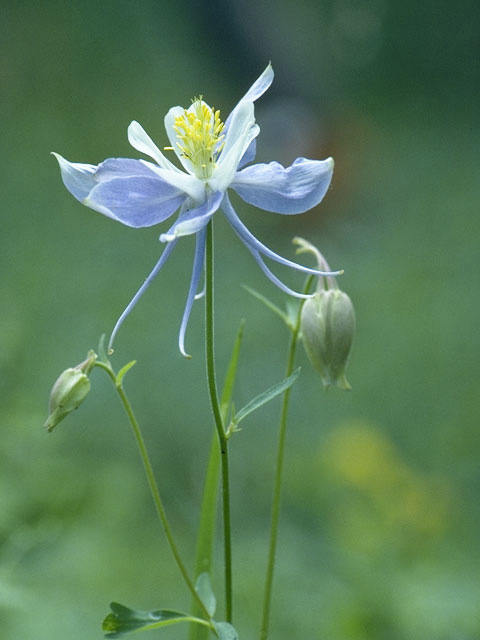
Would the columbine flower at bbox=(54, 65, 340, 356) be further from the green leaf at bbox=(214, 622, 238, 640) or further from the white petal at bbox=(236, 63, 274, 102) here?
the green leaf at bbox=(214, 622, 238, 640)

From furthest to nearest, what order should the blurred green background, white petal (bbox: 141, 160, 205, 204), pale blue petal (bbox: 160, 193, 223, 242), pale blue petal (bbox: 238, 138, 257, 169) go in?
the blurred green background < pale blue petal (bbox: 238, 138, 257, 169) < white petal (bbox: 141, 160, 205, 204) < pale blue petal (bbox: 160, 193, 223, 242)

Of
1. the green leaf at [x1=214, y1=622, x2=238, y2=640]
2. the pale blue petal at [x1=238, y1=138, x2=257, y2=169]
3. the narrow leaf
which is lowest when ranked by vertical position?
Answer: the green leaf at [x1=214, y1=622, x2=238, y2=640]

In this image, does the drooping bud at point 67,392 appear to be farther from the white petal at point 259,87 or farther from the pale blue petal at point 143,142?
the white petal at point 259,87

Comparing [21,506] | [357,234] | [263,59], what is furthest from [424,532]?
[263,59]

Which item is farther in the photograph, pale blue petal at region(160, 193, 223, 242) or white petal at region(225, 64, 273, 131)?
white petal at region(225, 64, 273, 131)

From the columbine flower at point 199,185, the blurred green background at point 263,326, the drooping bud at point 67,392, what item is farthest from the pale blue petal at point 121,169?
the blurred green background at point 263,326

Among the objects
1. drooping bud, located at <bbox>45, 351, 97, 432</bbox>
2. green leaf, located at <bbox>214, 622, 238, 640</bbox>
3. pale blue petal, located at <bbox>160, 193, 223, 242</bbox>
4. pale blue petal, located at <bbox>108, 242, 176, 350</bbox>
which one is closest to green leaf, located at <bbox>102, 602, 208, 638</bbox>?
green leaf, located at <bbox>214, 622, 238, 640</bbox>

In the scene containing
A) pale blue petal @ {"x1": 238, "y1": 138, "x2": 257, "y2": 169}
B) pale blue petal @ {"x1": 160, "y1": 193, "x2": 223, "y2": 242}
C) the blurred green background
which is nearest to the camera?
pale blue petal @ {"x1": 160, "y1": 193, "x2": 223, "y2": 242}

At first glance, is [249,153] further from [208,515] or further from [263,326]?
[263,326]
